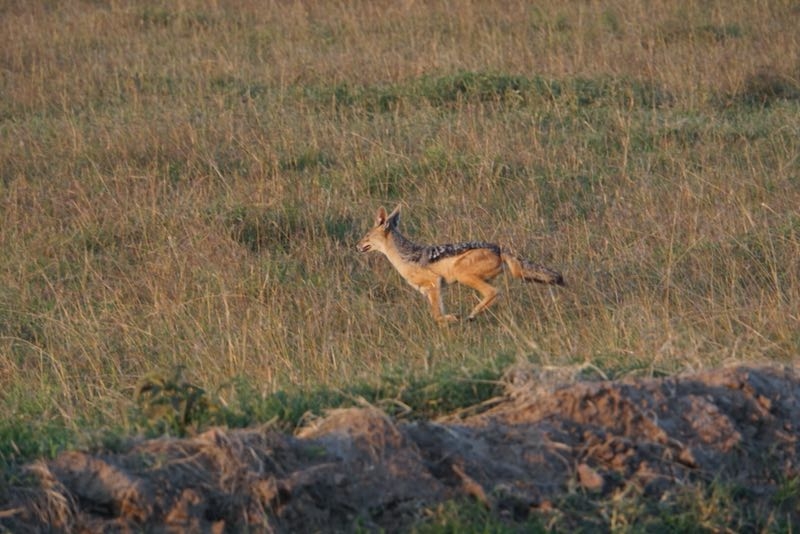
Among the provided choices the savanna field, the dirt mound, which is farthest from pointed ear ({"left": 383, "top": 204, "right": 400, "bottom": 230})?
the dirt mound

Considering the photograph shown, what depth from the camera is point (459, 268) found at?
6.92 meters

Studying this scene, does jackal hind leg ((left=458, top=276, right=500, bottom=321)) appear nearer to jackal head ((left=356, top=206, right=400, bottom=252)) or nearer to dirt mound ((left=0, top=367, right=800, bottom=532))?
jackal head ((left=356, top=206, right=400, bottom=252))

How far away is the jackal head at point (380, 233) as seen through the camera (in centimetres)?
742

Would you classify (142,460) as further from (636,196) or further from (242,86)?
(242,86)

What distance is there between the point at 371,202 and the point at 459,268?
Answer: 2.35 meters

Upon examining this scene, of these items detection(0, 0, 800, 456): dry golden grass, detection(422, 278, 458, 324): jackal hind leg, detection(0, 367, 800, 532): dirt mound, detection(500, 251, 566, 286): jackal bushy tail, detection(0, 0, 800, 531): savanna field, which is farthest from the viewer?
detection(422, 278, 458, 324): jackal hind leg

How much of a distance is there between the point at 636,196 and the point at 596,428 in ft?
15.8

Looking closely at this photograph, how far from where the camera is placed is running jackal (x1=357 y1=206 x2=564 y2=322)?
6.86 m

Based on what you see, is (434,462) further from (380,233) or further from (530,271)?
(380,233)

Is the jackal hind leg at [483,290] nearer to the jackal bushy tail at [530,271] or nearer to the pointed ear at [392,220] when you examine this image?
the jackal bushy tail at [530,271]

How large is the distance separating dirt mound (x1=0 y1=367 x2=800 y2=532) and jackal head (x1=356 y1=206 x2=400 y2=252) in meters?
2.91

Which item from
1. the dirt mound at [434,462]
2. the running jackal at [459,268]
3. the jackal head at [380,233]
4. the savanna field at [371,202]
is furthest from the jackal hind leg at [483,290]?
the dirt mound at [434,462]

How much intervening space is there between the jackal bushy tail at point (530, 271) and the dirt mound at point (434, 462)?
7.03 feet

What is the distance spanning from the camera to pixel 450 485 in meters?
4.12
